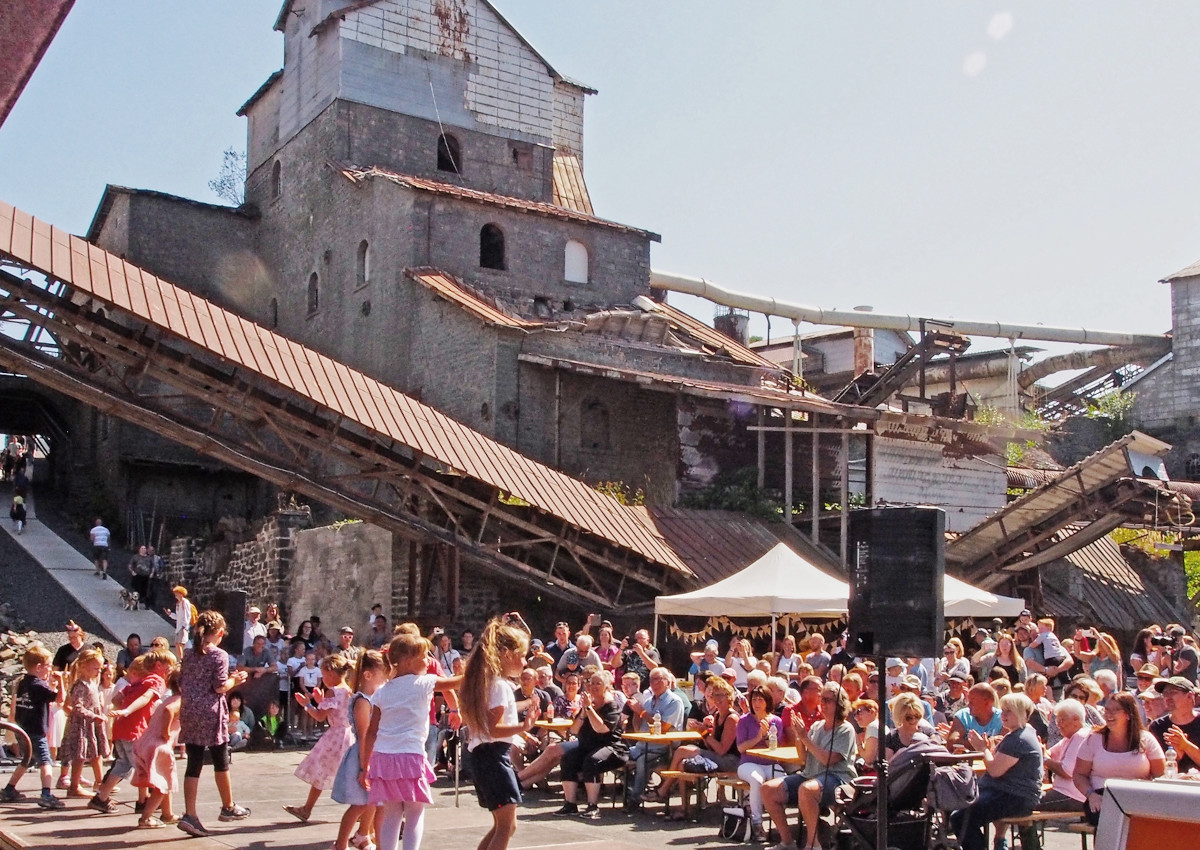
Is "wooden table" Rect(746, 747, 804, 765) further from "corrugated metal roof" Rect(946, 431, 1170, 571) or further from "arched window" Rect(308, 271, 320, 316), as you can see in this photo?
"arched window" Rect(308, 271, 320, 316)

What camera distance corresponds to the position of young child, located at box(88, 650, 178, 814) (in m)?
11.1

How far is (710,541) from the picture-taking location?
75.8ft

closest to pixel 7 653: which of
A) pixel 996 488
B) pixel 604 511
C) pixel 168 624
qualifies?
pixel 168 624

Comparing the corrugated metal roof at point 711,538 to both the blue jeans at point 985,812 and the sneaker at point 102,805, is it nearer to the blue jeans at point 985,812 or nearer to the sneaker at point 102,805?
the sneaker at point 102,805

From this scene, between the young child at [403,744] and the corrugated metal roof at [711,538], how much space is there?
1412 cm

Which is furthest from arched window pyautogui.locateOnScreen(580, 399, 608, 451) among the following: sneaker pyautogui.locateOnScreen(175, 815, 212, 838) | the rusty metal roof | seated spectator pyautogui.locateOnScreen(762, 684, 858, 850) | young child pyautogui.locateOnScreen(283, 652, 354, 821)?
sneaker pyautogui.locateOnScreen(175, 815, 212, 838)

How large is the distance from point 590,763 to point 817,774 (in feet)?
8.56

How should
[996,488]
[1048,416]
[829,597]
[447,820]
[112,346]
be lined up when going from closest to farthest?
[447,820] < [829,597] < [112,346] < [996,488] < [1048,416]

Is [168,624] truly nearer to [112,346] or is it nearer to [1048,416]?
[112,346]

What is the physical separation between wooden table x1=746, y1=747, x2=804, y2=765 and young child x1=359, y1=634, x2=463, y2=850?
323cm

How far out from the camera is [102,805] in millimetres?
11102

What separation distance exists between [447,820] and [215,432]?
10.1 metres

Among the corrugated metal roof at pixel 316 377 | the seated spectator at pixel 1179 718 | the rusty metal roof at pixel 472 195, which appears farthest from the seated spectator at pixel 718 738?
the rusty metal roof at pixel 472 195

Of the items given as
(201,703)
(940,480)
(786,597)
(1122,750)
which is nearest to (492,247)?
(940,480)
